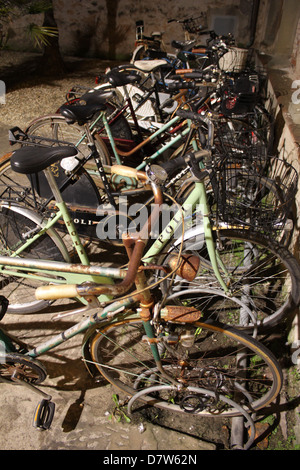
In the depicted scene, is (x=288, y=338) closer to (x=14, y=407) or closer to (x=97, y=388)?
(x=97, y=388)

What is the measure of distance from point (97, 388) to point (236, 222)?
1.68 meters

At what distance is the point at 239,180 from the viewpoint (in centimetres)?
310

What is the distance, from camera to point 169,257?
239 centimetres

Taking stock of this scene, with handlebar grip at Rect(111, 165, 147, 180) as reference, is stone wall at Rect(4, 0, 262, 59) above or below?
above

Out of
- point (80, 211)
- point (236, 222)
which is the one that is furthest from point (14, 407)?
point (236, 222)

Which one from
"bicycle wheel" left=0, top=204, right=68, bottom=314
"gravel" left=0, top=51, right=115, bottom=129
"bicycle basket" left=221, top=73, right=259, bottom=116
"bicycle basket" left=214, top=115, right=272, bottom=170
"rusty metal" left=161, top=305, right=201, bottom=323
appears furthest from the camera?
"gravel" left=0, top=51, right=115, bottom=129

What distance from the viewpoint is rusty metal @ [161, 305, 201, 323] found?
182 cm

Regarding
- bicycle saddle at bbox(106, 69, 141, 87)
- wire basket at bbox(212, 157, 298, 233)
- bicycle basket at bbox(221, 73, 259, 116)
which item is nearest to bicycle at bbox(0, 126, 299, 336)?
wire basket at bbox(212, 157, 298, 233)

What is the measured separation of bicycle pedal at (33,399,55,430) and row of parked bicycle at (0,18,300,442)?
0.01 meters

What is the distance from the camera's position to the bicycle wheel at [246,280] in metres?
2.48

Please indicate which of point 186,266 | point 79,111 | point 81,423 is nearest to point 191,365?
point 81,423

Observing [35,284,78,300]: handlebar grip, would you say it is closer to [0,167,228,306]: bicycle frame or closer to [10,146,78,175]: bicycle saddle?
[0,167,228,306]: bicycle frame

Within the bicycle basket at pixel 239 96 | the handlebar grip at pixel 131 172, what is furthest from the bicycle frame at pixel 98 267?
the bicycle basket at pixel 239 96

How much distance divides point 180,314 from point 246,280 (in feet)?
4.26
